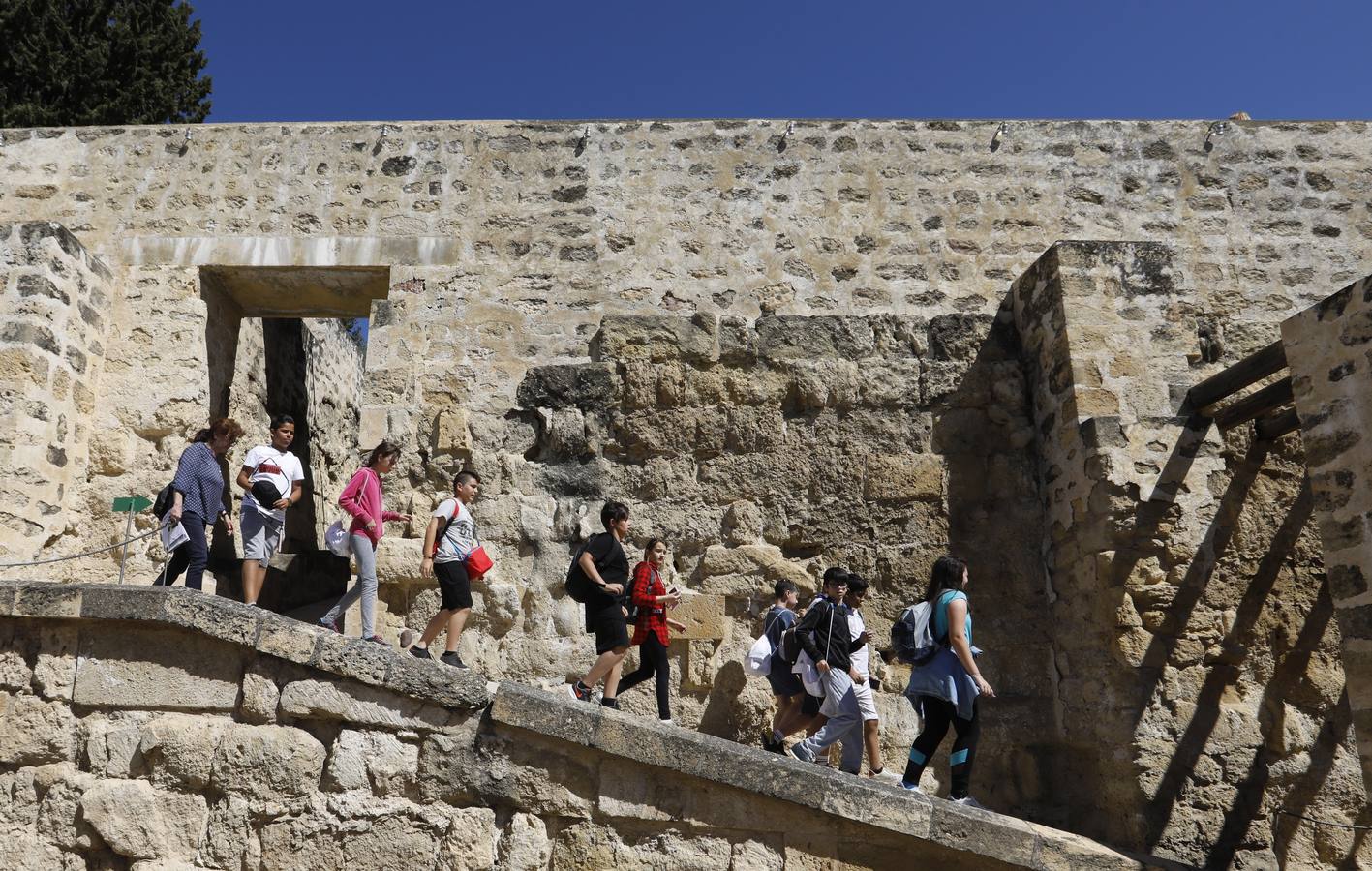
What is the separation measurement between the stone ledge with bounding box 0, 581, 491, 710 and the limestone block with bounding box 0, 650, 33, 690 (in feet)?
0.49

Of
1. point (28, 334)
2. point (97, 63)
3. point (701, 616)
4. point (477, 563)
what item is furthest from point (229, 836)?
point (97, 63)

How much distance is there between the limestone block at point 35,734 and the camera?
147 inches

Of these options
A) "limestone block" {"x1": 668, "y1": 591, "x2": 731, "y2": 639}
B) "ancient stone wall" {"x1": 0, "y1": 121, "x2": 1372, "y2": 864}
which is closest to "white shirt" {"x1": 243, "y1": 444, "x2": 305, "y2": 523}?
"ancient stone wall" {"x1": 0, "y1": 121, "x2": 1372, "y2": 864}

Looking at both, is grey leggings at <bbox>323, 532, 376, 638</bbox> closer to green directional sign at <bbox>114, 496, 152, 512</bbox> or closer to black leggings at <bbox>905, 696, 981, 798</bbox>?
green directional sign at <bbox>114, 496, 152, 512</bbox>

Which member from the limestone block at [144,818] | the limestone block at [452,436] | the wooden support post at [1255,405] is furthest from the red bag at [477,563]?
the wooden support post at [1255,405]

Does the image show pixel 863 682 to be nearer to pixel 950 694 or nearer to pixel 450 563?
pixel 950 694

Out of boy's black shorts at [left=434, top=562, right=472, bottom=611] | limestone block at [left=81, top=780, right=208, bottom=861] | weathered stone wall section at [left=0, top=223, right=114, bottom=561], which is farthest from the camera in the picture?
weathered stone wall section at [left=0, top=223, right=114, bottom=561]

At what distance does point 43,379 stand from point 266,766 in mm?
3674

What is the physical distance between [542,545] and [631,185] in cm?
247

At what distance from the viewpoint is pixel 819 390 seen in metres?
6.59

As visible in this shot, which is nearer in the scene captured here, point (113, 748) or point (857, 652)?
point (113, 748)

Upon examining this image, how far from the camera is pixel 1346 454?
15.8ft

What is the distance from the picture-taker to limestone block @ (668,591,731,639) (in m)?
6.23

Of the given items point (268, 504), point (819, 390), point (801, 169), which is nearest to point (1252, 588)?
point (819, 390)
